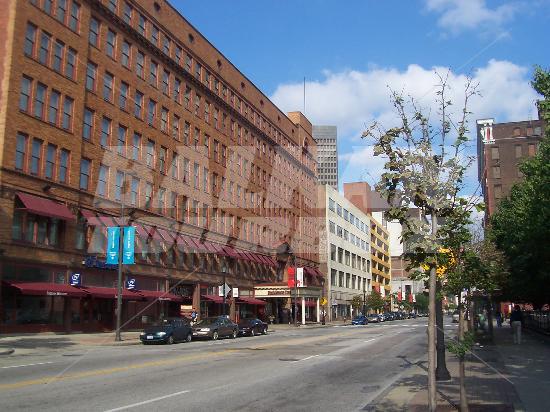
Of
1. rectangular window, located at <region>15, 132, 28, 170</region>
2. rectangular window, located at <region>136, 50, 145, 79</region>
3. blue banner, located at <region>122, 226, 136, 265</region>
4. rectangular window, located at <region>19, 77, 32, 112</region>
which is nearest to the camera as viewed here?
rectangular window, located at <region>15, 132, 28, 170</region>

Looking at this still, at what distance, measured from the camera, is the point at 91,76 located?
1583 inches

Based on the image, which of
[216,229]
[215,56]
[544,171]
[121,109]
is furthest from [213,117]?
[544,171]

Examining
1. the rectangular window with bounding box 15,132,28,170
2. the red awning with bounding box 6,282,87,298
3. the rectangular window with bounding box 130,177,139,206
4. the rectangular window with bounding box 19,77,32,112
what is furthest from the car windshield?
the rectangular window with bounding box 19,77,32,112

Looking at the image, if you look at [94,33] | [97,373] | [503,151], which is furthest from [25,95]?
[503,151]

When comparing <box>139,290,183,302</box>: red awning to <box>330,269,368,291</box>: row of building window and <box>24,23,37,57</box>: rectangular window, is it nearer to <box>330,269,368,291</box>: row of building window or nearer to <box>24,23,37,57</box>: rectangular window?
<box>24,23,37,57</box>: rectangular window

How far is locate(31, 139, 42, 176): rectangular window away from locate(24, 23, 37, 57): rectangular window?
17.2ft

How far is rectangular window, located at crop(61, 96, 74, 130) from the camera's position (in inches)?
1454

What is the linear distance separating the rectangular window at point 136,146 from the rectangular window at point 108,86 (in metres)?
3.91

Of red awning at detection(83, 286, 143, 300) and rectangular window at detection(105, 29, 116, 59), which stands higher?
rectangular window at detection(105, 29, 116, 59)

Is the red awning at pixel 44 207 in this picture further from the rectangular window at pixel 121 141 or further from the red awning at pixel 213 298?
the red awning at pixel 213 298

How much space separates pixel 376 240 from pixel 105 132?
100 metres

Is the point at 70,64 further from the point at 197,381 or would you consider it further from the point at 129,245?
the point at 197,381

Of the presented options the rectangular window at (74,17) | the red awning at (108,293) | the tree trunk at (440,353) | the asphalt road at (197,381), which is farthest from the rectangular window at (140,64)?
the tree trunk at (440,353)

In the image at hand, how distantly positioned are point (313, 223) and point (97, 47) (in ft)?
175
